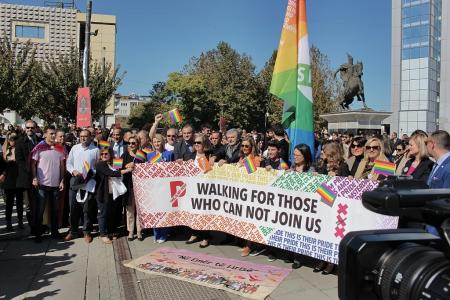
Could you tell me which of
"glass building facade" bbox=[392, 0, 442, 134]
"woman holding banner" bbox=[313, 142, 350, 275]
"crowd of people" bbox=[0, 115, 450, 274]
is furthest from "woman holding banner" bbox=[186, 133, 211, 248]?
"glass building facade" bbox=[392, 0, 442, 134]

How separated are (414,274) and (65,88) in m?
24.9

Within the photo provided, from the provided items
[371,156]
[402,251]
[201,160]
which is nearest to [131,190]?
[201,160]

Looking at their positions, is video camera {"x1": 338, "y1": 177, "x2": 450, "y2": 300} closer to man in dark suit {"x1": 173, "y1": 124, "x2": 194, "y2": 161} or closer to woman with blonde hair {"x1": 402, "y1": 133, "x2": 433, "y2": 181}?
woman with blonde hair {"x1": 402, "y1": 133, "x2": 433, "y2": 181}

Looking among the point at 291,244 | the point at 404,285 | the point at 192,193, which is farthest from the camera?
the point at 192,193

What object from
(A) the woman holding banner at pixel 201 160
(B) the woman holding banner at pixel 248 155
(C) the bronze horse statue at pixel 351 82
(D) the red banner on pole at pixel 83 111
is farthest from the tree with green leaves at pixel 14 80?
(B) the woman holding banner at pixel 248 155

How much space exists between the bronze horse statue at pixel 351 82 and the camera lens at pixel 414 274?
1745 centimetres

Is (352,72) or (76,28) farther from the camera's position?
(76,28)

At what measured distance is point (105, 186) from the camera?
6.50m

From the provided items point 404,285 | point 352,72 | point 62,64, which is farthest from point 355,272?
point 62,64

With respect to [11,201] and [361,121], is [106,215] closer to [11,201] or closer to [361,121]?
[11,201]

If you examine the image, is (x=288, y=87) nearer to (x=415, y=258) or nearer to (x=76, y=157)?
(x=76, y=157)

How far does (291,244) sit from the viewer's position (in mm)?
5254

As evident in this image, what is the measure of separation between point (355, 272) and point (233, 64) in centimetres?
4645

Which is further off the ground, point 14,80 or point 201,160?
point 14,80
